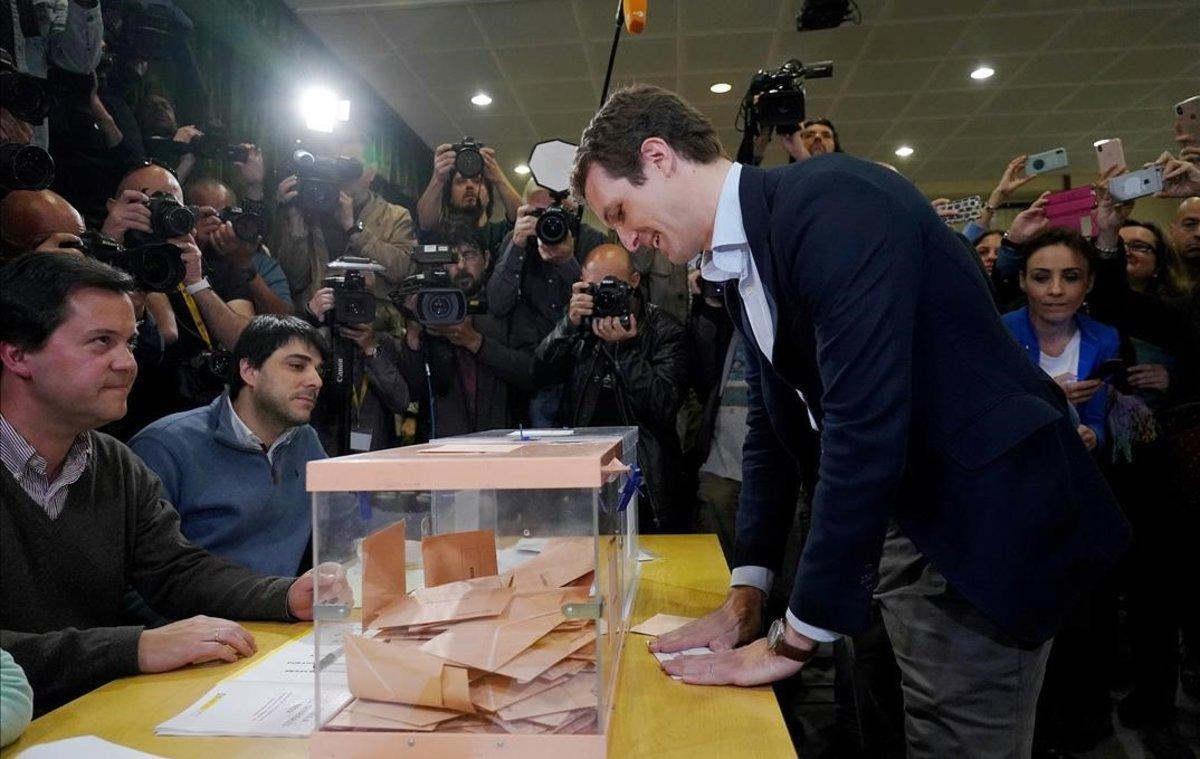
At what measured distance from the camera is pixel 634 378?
102 inches

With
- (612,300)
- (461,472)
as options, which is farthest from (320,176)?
(461,472)

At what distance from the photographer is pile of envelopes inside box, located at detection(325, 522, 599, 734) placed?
0.84 meters

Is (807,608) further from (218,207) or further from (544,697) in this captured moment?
(218,207)

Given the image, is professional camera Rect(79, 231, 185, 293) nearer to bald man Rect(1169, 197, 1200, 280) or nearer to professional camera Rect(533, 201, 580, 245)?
professional camera Rect(533, 201, 580, 245)

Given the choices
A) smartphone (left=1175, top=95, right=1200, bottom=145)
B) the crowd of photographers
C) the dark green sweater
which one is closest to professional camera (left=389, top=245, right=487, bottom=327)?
the crowd of photographers

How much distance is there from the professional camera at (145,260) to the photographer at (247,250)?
60 centimetres

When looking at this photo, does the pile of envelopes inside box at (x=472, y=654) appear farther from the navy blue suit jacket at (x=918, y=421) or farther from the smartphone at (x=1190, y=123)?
the smartphone at (x=1190, y=123)

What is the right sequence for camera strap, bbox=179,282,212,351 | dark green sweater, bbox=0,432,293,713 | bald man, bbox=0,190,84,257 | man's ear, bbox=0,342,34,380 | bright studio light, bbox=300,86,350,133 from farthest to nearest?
bright studio light, bbox=300,86,350,133, camera strap, bbox=179,282,212,351, bald man, bbox=0,190,84,257, man's ear, bbox=0,342,34,380, dark green sweater, bbox=0,432,293,713

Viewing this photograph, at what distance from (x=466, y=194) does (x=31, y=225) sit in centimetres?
164

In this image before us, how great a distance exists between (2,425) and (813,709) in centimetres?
252

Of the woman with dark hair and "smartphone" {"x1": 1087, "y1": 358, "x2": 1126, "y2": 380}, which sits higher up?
the woman with dark hair

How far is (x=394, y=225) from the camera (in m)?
3.37

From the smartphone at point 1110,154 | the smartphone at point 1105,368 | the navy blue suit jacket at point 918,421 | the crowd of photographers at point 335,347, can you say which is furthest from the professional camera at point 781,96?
the navy blue suit jacket at point 918,421

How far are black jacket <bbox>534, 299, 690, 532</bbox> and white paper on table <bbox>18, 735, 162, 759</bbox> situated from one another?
1.76m
